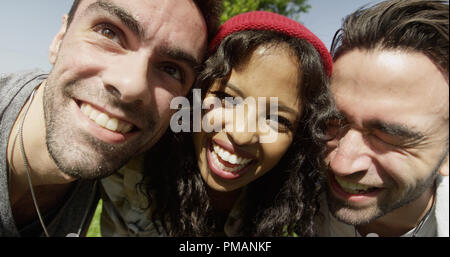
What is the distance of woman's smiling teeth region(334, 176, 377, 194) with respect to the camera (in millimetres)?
1370

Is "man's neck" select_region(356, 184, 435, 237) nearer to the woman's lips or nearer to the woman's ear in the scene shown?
the woman's lips

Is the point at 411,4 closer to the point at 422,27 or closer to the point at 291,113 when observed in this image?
the point at 422,27

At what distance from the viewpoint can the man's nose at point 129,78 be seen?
45.6 inches

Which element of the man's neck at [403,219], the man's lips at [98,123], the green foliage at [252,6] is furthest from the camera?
the green foliage at [252,6]

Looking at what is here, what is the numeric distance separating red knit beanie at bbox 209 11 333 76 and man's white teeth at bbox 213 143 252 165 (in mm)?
525

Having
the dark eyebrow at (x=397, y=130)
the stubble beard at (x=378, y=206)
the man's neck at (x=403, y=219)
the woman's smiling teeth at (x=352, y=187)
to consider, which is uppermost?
the dark eyebrow at (x=397, y=130)

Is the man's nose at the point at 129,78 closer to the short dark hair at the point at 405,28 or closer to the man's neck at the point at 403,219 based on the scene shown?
the short dark hair at the point at 405,28

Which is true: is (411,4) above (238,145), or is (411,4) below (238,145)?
above

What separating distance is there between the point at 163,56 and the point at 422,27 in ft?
3.49

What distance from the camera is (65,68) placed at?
49.0 inches

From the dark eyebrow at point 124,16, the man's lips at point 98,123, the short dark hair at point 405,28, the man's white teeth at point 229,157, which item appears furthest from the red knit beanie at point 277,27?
the man's lips at point 98,123

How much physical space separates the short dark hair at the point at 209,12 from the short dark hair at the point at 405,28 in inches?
25.8

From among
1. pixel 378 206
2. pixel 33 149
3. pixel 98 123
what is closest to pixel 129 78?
pixel 98 123
